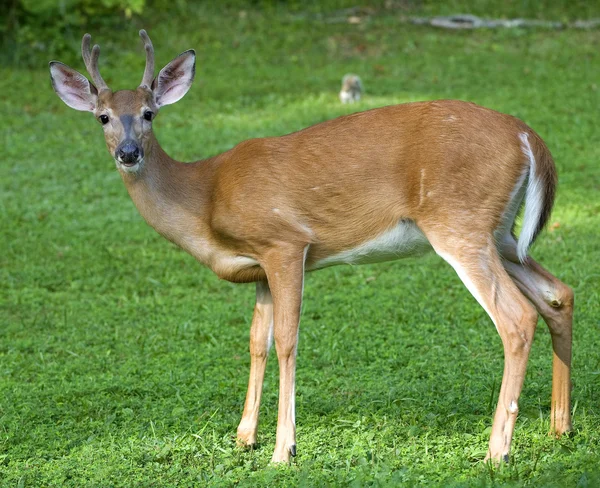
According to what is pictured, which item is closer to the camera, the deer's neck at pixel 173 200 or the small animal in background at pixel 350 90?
the deer's neck at pixel 173 200

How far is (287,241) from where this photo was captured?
4.90 meters

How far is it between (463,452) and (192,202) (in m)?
1.82

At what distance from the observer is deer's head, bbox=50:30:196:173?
507 cm

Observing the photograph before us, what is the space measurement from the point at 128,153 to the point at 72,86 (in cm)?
75

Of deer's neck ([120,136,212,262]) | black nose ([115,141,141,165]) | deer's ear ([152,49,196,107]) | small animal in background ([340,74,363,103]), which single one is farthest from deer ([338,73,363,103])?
black nose ([115,141,141,165])

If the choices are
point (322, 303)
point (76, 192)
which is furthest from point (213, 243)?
point (76, 192)

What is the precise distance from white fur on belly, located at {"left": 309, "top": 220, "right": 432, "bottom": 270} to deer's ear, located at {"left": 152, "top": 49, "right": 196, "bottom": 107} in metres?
1.25

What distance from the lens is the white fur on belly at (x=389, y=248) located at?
488 cm

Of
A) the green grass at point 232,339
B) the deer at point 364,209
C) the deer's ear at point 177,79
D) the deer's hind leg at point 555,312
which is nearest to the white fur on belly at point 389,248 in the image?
the deer at point 364,209

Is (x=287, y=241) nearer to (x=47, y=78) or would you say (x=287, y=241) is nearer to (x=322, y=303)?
A: (x=322, y=303)

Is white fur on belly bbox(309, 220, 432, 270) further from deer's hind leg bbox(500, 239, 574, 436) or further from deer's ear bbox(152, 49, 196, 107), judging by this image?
deer's ear bbox(152, 49, 196, 107)

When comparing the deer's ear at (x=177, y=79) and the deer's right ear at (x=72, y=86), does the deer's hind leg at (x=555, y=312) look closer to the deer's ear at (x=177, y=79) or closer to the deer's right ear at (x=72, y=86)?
the deer's ear at (x=177, y=79)

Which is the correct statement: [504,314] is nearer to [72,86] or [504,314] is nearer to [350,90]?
[72,86]

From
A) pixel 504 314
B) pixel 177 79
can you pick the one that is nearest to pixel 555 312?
pixel 504 314
